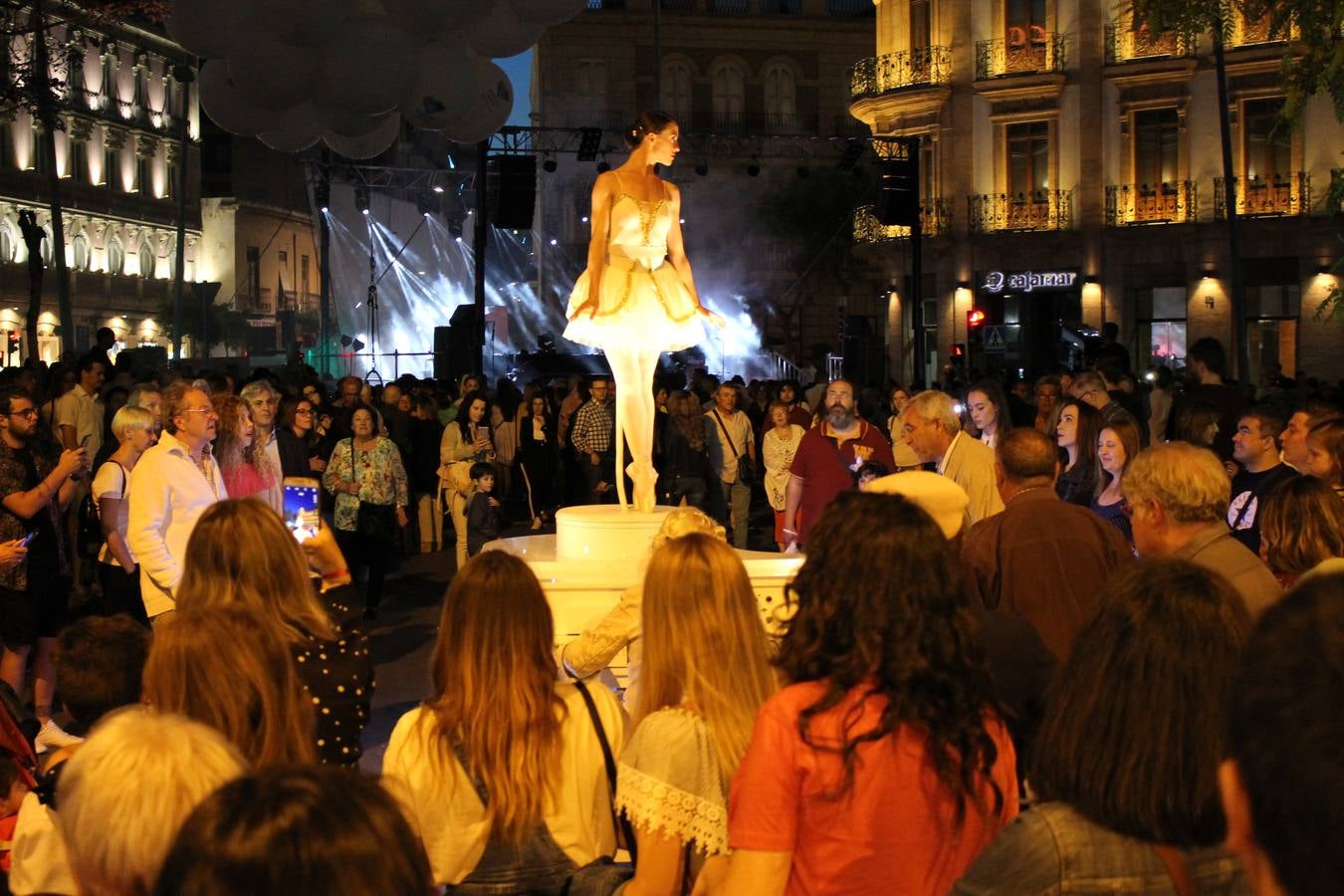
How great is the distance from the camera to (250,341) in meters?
62.6

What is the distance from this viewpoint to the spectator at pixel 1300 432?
6872mm

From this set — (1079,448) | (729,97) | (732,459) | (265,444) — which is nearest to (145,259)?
(729,97)

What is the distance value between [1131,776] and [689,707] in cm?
122

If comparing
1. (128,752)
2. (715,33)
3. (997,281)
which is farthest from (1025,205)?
(128,752)

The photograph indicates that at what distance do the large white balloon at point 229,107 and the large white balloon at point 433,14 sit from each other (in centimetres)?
132

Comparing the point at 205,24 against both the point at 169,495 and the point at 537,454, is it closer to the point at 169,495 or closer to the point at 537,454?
the point at 169,495

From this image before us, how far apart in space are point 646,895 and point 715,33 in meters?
54.4

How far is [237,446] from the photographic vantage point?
8078 millimetres

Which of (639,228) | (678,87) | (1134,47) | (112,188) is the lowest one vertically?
(639,228)

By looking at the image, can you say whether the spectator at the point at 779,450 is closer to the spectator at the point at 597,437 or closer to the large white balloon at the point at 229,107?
the spectator at the point at 597,437

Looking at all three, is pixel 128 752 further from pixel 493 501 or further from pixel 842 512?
pixel 493 501

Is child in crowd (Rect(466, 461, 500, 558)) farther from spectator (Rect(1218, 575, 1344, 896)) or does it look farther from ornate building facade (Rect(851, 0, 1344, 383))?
ornate building facade (Rect(851, 0, 1344, 383))

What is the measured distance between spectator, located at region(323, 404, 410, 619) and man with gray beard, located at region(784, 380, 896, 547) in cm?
298

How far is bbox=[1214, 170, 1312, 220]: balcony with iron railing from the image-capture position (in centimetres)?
3162
